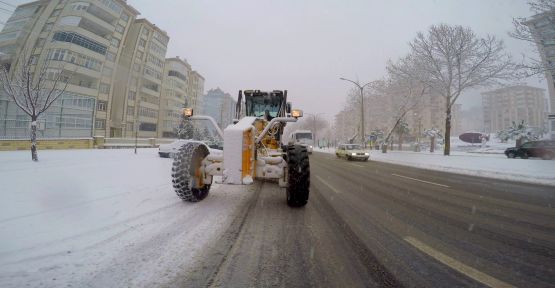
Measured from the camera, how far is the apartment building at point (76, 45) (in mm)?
31516

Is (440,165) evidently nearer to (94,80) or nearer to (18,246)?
(18,246)

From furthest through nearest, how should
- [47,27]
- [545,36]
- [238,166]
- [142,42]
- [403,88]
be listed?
[142,42] < [47,27] < [403,88] < [545,36] < [238,166]

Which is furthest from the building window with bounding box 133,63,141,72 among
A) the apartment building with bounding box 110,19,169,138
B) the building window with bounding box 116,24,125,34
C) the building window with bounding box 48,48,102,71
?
the building window with bounding box 48,48,102,71

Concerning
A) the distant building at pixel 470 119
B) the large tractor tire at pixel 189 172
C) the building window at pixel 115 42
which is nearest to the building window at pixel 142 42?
the building window at pixel 115 42

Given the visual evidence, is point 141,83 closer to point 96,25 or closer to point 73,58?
point 96,25

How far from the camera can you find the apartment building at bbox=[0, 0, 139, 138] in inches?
1241

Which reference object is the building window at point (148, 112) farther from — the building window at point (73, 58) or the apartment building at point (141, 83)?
the building window at point (73, 58)

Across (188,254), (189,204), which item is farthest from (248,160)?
(188,254)

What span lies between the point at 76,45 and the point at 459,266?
143 feet

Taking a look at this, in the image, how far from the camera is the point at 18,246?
2873 millimetres

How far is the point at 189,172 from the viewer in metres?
5.17

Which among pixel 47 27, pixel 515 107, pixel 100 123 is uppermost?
pixel 515 107

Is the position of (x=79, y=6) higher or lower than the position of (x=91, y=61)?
higher

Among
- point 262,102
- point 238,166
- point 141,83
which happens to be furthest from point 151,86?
point 238,166
